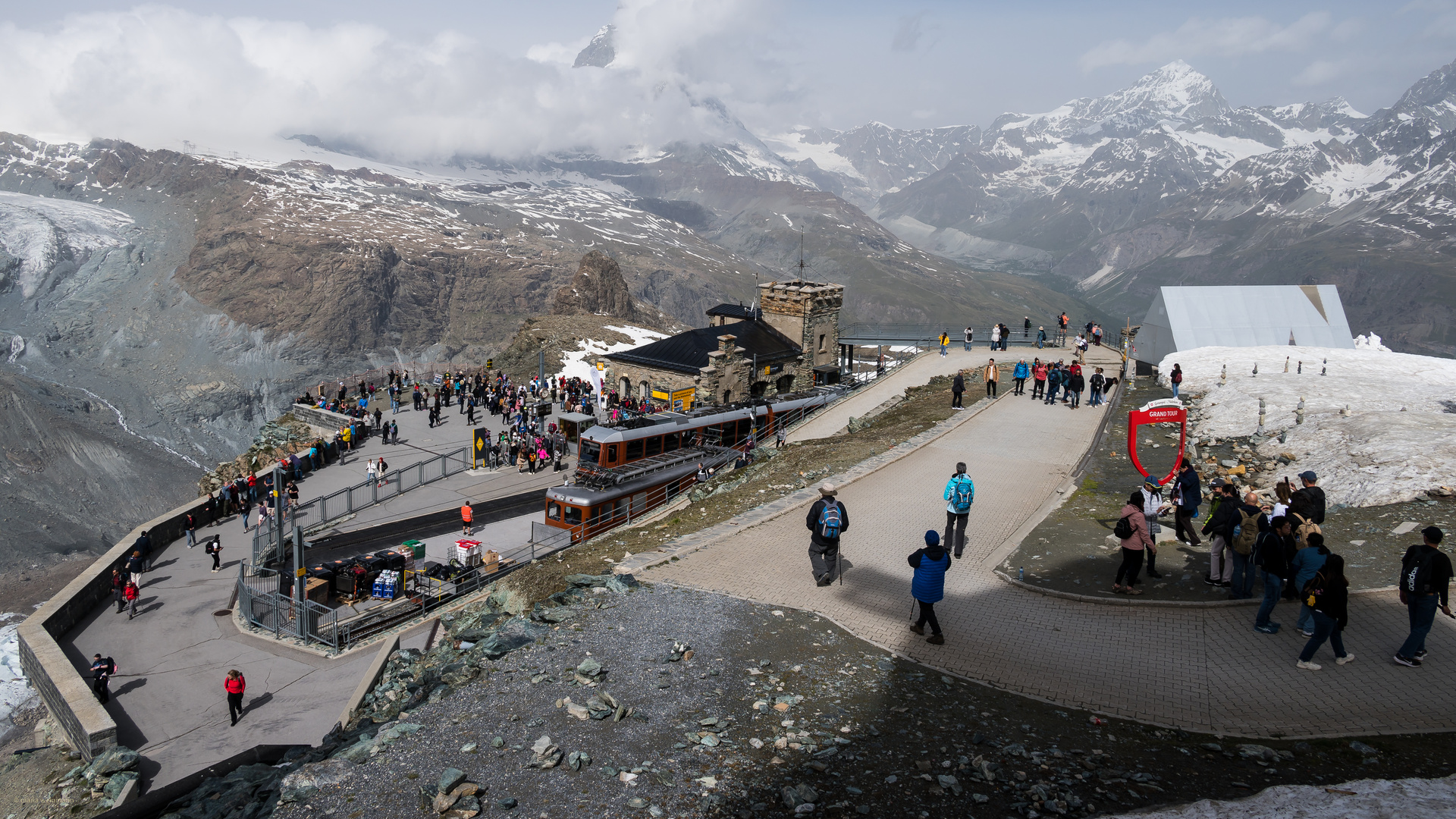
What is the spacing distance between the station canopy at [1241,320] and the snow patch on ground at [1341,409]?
3.41ft

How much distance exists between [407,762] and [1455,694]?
11.0 meters

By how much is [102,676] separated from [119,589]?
18.0 feet

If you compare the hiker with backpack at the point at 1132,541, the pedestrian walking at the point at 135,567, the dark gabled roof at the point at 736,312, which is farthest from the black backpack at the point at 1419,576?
the dark gabled roof at the point at 736,312

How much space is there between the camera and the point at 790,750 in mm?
8602

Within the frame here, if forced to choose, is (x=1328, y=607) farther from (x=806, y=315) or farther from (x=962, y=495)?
(x=806, y=315)

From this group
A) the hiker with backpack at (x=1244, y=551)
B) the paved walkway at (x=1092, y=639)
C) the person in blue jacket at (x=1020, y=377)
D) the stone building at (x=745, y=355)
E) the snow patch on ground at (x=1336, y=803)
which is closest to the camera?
the snow patch on ground at (x=1336, y=803)

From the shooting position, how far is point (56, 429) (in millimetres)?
93938

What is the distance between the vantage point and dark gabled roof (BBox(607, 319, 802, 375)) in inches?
1598

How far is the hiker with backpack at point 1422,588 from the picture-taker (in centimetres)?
929

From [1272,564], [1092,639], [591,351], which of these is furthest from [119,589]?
[591,351]

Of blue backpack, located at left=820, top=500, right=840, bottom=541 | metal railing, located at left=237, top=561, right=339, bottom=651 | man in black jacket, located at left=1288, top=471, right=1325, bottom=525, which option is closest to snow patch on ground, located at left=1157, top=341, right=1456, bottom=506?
man in black jacket, located at left=1288, top=471, right=1325, bottom=525

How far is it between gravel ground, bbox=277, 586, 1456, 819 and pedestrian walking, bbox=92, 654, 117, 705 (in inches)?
541

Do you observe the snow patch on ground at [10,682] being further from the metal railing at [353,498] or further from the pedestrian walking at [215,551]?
the metal railing at [353,498]

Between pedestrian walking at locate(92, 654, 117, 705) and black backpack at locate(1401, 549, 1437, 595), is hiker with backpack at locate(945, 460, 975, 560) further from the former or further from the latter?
pedestrian walking at locate(92, 654, 117, 705)
